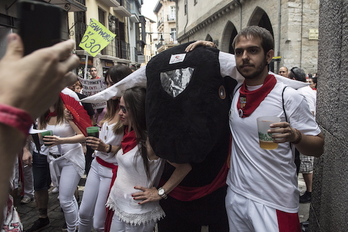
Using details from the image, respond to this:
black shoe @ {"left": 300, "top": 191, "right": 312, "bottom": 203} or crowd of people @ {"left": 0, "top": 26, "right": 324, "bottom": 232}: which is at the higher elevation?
crowd of people @ {"left": 0, "top": 26, "right": 324, "bottom": 232}

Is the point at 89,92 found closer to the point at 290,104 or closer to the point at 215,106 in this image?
the point at 215,106

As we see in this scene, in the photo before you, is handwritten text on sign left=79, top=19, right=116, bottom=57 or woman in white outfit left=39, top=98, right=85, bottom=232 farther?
handwritten text on sign left=79, top=19, right=116, bottom=57

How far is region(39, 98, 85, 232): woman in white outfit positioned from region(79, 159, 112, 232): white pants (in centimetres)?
36

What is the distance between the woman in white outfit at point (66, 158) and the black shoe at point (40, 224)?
2.04 ft

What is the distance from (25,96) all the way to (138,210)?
1645 mm

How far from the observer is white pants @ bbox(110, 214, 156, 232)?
86.8 inches

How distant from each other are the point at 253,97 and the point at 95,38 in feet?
16.9

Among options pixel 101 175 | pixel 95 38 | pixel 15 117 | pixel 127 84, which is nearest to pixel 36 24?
pixel 15 117

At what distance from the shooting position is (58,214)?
4.14 m

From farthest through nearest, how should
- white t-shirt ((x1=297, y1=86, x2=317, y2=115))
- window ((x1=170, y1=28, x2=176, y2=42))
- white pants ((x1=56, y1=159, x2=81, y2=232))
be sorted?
window ((x1=170, y1=28, x2=176, y2=42)) < white t-shirt ((x1=297, y1=86, x2=317, y2=115)) < white pants ((x1=56, y1=159, x2=81, y2=232))

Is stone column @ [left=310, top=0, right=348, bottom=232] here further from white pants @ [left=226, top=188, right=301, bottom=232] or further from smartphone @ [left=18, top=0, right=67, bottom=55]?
smartphone @ [left=18, top=0, right=67, bottom=55]

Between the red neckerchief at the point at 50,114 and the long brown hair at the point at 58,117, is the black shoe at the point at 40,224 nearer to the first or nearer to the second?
the long brown hair at the point at 58,117

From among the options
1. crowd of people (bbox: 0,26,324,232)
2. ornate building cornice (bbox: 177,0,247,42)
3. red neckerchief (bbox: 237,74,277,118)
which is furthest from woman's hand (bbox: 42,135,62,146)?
ornate building cornice (bbox: 177,0,247,42)

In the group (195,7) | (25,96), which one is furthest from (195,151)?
(195,7)
